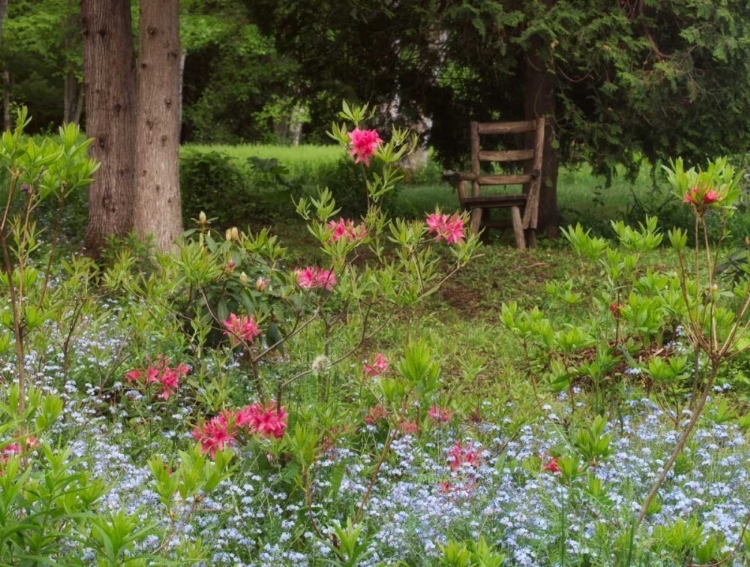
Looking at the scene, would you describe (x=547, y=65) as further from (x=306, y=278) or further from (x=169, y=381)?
(x=169, y=381)

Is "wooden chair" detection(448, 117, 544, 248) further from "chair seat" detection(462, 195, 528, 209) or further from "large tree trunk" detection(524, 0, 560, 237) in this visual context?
"large tree trunk" detection(524, 0, 560, 237)

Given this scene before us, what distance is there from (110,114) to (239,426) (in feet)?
23.6

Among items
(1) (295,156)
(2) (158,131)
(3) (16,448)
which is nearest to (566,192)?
(1) (295,156)

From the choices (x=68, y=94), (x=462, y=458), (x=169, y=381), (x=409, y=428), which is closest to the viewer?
(x=462, y=458)

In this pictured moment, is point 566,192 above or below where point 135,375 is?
below

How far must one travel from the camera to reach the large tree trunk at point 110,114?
9422 millimetres

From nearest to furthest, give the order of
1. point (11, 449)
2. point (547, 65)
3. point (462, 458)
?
point (11, 449)
point (462, 458)
point (547, 65)

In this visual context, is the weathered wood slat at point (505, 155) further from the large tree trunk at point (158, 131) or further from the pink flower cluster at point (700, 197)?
the pink flower cluster at point (700, 197)

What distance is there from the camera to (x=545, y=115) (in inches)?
445

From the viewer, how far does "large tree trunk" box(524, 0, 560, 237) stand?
1121cm

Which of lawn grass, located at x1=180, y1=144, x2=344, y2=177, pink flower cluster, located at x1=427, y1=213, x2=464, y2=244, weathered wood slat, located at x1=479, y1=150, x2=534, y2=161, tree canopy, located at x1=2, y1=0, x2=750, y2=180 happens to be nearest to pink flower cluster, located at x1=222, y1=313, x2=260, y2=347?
pink flower cluster, located at x1=427, y1=213, x2=464, y2=244

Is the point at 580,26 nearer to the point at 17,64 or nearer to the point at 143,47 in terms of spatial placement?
the point at 143,47

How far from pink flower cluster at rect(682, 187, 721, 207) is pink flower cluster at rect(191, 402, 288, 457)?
4.54ft

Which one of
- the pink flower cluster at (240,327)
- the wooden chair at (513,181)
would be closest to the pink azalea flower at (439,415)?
the pink flower cluster at (240,327)
